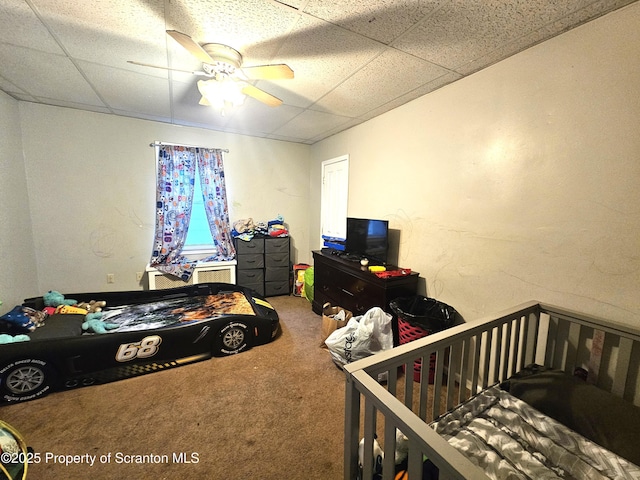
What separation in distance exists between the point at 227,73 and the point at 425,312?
241 cm

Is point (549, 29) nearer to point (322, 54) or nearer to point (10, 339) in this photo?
point (322, 54)

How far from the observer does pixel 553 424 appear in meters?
1.18

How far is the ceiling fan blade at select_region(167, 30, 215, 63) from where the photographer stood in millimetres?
1318

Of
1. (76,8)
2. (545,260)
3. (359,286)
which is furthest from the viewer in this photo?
(359,286)

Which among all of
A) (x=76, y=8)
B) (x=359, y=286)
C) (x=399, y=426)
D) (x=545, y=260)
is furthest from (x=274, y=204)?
(x=399, y=426)

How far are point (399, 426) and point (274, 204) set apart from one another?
3.83 m

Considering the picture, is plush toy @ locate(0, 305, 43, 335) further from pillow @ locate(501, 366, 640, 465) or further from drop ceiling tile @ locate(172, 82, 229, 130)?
pillow @ locate(501, 366, 640, 465)

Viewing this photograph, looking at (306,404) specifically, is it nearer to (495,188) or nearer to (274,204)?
(495,188)

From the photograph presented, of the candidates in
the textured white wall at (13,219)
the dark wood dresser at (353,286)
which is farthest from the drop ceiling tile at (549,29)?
the textured white wall at (13,219)

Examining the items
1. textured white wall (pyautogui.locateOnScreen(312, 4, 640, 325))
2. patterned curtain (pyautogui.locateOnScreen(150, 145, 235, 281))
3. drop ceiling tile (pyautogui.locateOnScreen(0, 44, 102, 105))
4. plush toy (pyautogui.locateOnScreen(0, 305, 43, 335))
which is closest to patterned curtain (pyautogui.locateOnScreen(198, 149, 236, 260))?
patterned curtain (pyautogui.locateOnScreen(150, 145, 235, 281))

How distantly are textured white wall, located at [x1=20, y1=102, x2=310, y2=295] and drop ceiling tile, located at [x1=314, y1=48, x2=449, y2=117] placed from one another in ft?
6.50

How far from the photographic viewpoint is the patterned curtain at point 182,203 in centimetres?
353

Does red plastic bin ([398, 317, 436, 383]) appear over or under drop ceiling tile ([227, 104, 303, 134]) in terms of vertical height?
under

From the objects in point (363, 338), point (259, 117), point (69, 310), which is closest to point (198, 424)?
point (363, 338)
